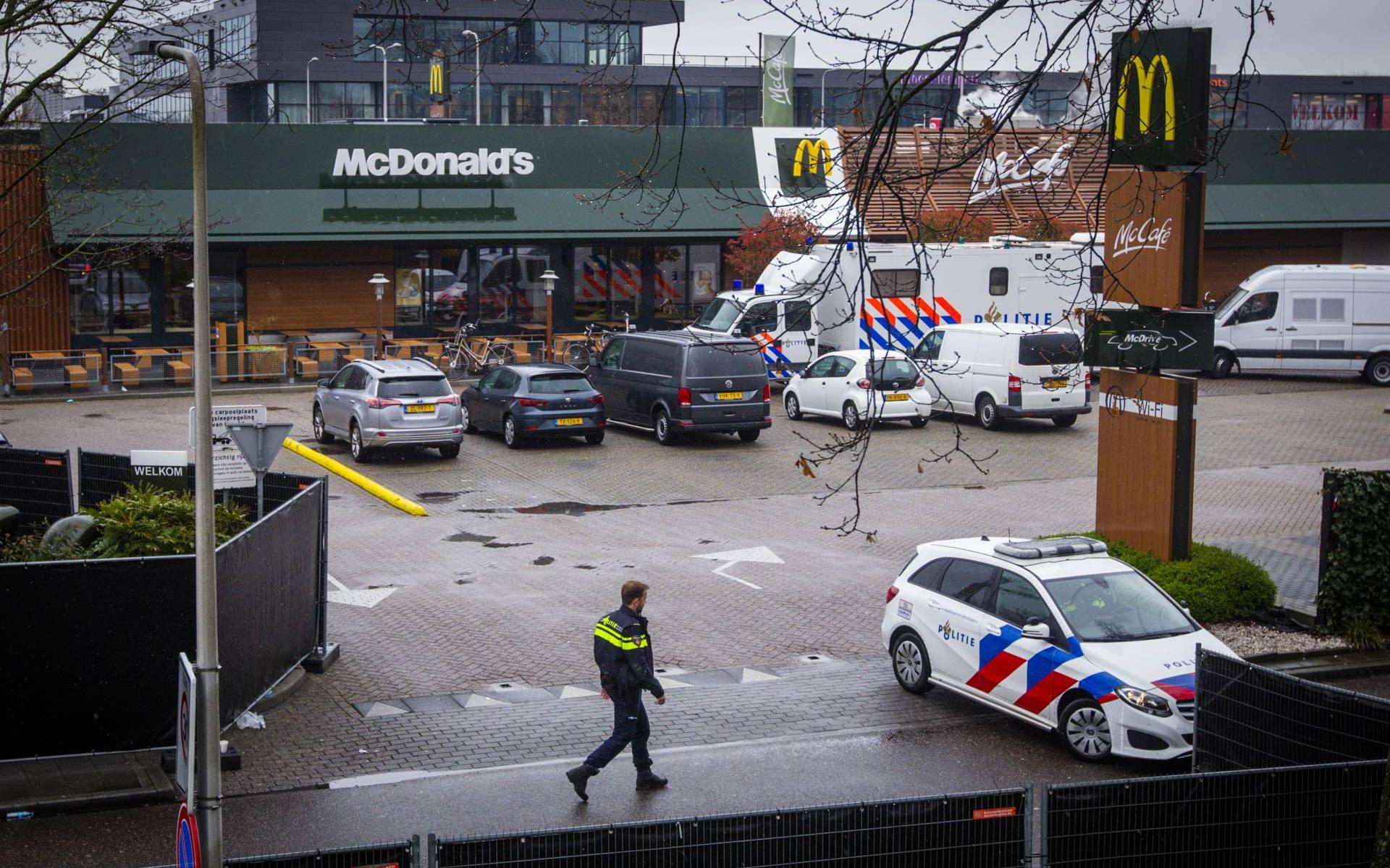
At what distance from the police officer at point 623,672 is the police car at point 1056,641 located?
3.19m

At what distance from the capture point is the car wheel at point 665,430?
1028 inches

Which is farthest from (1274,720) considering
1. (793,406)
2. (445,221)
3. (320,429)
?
(445,221)

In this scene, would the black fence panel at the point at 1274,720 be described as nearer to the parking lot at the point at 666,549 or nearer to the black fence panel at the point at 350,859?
the parking lot at the point at 666,549

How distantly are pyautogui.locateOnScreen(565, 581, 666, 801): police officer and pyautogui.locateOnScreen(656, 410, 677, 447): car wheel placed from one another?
619 inches

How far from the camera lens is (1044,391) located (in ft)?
89.9

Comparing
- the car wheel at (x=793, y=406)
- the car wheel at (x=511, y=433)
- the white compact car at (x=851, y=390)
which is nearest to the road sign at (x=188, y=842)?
the car wheel at (x=511, y=433)

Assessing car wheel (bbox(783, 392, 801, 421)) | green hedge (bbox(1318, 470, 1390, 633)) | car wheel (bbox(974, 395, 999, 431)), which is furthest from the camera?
car wheel (bbox(783, 392, 801, 421))

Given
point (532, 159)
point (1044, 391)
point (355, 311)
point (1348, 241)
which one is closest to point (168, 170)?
point (355, 311)

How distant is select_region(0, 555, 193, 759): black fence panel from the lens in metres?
10.6

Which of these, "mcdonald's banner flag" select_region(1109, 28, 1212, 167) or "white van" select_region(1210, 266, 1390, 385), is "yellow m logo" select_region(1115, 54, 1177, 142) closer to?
"mcdonald's banner flag" select_region(1109, 28, 1212, 167)

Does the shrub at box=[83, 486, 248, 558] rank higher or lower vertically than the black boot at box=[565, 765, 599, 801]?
higher

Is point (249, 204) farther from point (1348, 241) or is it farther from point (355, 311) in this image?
point (1348, 241)

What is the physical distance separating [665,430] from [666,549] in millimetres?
7514

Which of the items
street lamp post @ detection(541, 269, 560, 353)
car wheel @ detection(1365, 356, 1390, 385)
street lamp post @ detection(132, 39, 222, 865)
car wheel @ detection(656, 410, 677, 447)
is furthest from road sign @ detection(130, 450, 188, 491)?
car wheel @ detection(1365, 356, 1390, 385)
